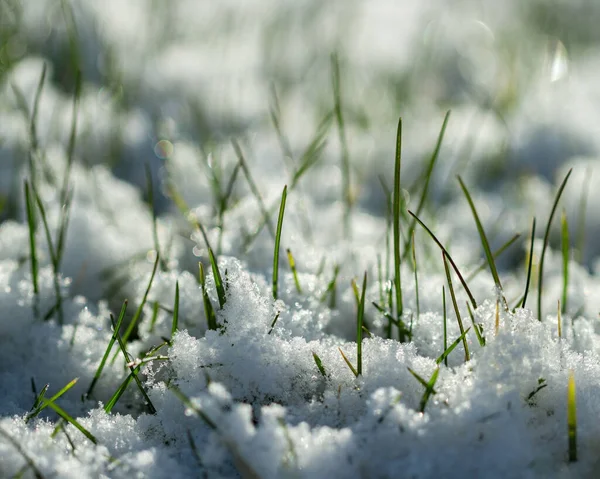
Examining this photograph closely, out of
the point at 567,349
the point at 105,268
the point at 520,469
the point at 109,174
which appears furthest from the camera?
the point at 109,174

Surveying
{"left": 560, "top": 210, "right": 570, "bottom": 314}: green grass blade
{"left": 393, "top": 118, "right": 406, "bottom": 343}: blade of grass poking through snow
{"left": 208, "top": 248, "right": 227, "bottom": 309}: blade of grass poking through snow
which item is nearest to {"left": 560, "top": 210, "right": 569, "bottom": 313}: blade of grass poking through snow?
{"left": 560, "top": 210, "right": 570, "bottom": 314}: green grass blade

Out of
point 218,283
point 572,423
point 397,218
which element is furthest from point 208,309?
point 572,423

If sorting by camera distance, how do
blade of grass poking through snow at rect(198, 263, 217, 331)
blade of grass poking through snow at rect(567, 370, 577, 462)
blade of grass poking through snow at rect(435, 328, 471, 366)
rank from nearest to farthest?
blade of grass poking through snow at rect(567, 370, 577, 462), blade of grass poking through snow at rect(435, 328, 471, 366), blade of grass poking through snow at rect(198, 263, 217, 331)

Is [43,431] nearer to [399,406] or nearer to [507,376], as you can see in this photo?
[399,406]

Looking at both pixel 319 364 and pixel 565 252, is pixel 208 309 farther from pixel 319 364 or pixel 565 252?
pixel 565 252

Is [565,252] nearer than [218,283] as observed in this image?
No

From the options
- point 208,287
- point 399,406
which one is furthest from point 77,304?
point 399,406

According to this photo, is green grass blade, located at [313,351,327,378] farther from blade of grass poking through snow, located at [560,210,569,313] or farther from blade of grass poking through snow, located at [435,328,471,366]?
blade of grass poking through snow, located at [560,210,569,313]

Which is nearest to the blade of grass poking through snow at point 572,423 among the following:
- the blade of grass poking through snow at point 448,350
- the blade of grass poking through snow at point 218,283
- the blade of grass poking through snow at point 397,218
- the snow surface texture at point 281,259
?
the snow surface texture at point 281,259
